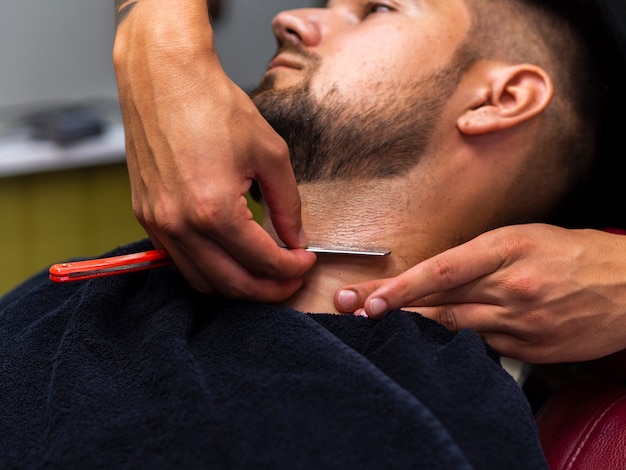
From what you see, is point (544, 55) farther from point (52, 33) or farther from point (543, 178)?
point (52, 33)

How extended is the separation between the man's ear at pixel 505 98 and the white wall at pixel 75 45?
1171mm

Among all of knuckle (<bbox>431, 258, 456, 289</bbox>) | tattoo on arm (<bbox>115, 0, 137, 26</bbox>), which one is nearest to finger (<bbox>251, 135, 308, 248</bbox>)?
knuckle (<bbox>431, 258, 456, 289</bbox>)

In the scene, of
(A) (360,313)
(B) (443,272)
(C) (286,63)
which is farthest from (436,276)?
(C) (286,63)

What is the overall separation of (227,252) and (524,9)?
0.72 meters

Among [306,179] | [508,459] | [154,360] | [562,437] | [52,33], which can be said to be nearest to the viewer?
[508,459]

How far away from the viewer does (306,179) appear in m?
1.21

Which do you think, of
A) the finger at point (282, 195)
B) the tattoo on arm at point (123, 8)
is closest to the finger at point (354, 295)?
the finger at point (282, 195)

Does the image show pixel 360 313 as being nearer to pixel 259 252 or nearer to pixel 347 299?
pixel 347 299

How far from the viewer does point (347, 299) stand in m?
1.10

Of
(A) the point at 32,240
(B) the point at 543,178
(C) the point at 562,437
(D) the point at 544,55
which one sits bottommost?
→ (A) the point at 32,240

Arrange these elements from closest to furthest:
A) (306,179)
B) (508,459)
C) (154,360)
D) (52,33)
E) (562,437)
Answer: (508,459) → (154,360) → (562,437) → (306,179) → (52,33)

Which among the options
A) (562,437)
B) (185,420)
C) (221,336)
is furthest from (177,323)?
(562,437)

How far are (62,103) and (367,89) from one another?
1418 mm

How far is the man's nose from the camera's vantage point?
127cm
